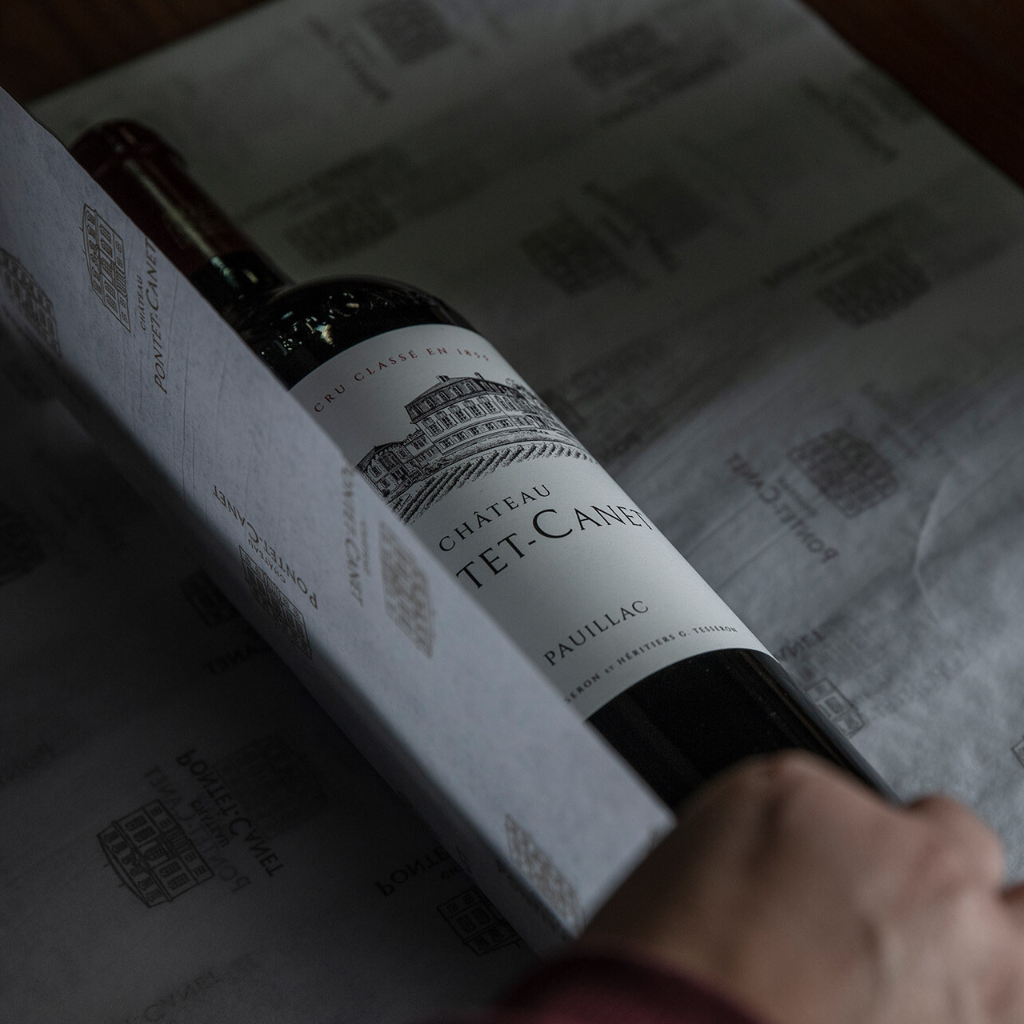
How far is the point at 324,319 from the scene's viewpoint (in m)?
0.35

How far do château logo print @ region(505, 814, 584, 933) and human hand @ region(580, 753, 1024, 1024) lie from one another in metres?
0.04

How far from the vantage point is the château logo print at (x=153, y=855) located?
1.10 ft

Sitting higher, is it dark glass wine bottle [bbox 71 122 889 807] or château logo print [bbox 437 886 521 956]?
dark glass wine bottle [bbox 71 122 889 807]

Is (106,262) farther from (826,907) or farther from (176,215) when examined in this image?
(826,907)

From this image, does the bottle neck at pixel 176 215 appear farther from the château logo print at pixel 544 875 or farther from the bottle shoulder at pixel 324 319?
the château logo print at pixel 544 875

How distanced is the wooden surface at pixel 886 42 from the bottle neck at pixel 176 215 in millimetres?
189

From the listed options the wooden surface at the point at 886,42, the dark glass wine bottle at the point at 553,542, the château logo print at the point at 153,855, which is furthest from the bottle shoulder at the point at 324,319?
the wooden surface at the point at 886,42

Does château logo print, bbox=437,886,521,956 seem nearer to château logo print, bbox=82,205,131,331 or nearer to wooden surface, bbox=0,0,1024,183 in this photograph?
château logo print, bbox=82,205,131,331

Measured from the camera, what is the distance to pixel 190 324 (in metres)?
0.27

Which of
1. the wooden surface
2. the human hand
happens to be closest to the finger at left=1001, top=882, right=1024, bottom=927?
the human hand

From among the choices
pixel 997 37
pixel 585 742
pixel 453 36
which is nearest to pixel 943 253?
pixel 997 37

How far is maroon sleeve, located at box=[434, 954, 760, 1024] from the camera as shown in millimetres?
177

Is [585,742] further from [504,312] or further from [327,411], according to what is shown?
[504,312]

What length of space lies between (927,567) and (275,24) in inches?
17.3
